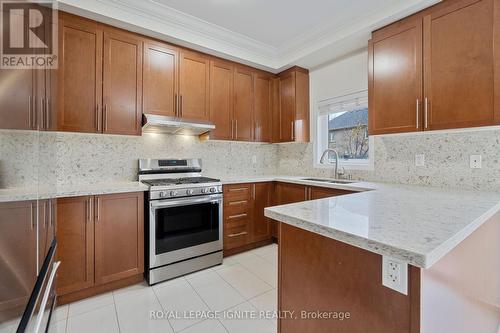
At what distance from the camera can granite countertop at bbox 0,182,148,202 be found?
67cm

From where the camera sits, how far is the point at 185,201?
239 centimetres

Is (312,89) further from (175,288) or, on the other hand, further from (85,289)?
(85,289)

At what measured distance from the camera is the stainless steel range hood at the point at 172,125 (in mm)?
2395

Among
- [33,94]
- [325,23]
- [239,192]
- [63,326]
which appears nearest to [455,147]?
[325,23]

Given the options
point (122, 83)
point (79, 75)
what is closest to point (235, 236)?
point (122, 83)

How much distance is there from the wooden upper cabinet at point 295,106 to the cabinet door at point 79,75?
2.31 meters

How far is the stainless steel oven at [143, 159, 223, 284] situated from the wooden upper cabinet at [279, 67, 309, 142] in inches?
54.8

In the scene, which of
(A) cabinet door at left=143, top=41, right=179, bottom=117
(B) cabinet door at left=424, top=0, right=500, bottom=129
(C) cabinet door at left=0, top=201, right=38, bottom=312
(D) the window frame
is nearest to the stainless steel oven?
(A) cabinet door at left=143, top=41, right=179, bottom=117

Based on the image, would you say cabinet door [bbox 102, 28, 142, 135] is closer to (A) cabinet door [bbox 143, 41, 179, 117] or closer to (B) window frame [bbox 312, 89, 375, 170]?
(A) cabinet door [bbox 143, 41, 179, 117]

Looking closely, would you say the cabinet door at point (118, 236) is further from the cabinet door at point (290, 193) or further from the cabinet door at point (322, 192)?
the cabinet door at point (322, 192)

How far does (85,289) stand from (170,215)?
903 millimetres

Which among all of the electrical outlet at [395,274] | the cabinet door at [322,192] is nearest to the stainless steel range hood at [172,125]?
the cabinet door at [322,192]

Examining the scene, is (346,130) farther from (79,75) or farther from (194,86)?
(79,75)

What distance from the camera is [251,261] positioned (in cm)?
273
